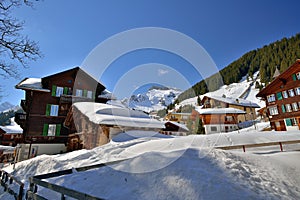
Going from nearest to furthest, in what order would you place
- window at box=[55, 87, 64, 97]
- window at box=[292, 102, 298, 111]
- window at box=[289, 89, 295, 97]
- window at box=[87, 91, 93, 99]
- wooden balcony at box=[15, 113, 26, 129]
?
wooden balcony at box=[15, 113, 26, 129]
window at box=[55, 87, 64, 97]
window at box=[87, 91, 93, 99]
window at box=[292, 102, 298, 111]
window at box=[289, 89, 295, 97]

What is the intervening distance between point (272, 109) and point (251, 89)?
71.2 metres

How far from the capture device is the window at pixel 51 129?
77.3 feet

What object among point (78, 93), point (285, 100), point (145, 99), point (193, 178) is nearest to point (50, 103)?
point (78, 93)

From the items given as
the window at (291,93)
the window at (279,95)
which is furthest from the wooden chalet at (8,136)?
the window at (291,93)

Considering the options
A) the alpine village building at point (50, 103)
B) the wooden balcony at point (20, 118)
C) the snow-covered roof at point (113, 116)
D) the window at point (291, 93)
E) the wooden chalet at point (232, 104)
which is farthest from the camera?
the wooden chalet at point (232, 104)

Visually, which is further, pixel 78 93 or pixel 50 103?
pixel 78 93

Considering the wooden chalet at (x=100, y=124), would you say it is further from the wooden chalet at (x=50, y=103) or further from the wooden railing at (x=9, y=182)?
the wooden chalet at (x=50, y=103)

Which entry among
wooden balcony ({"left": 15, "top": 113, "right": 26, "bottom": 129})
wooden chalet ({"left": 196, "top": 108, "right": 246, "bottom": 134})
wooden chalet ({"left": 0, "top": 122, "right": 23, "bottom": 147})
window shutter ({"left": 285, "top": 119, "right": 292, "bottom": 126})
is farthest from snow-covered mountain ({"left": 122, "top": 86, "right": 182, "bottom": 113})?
wooden chalet ({"left": 0, "top": 122, "right": 23, "bottom": 147})

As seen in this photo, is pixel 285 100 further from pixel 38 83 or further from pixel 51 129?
pixel 38 83

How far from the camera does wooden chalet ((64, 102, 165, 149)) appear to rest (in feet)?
45.9

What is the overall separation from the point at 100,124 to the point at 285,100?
33089 millimetres

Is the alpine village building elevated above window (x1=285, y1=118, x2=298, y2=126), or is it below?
above

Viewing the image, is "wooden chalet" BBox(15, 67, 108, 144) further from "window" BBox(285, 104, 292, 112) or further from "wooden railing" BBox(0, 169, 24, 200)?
"window" BBox(285, 104, 292, 112)

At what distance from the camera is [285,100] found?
1206 inches
